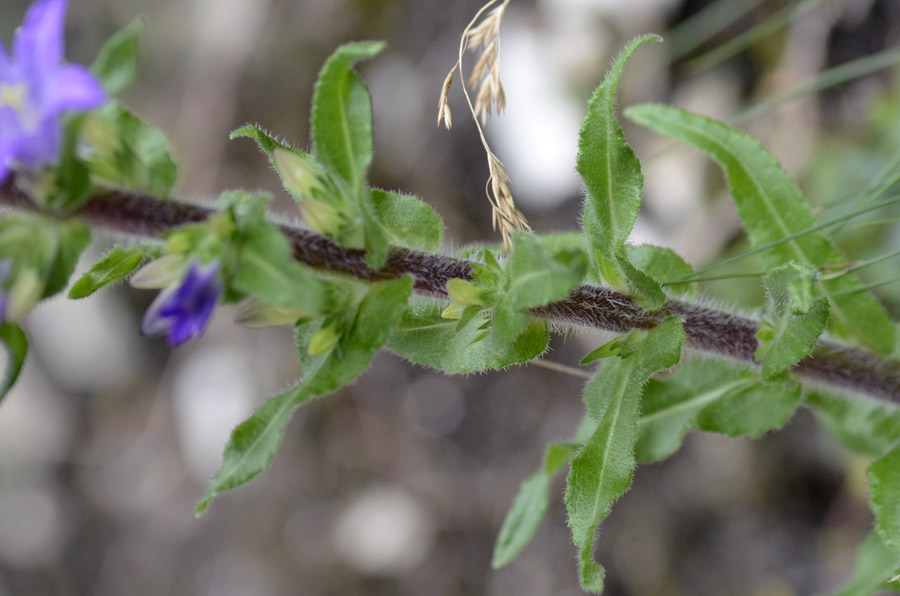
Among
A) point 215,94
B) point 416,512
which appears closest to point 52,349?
point 215,94

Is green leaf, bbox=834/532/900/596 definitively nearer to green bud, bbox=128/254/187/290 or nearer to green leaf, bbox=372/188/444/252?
green leaf, bbox=372/188/444/252

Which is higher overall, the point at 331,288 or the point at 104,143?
the point at 104,143

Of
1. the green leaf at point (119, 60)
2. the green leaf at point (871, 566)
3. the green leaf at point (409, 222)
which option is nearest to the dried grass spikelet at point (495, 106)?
the green leaf at point (409, 222)

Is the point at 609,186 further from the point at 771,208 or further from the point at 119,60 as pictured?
the point at 119,60

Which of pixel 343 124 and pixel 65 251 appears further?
pixel 343 124

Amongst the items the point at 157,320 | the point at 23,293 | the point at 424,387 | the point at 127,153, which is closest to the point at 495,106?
the point at 127,153

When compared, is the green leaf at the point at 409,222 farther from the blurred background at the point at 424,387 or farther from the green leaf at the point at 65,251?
the blurred background at the point at 424,387

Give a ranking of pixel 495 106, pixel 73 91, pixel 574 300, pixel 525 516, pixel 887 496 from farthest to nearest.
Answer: pixel 525 516 → pixel 887 496 → pixel 495 106 → pixel 574 300 → pixel 73 91

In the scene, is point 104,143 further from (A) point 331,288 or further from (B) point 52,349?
(B) point 52,349

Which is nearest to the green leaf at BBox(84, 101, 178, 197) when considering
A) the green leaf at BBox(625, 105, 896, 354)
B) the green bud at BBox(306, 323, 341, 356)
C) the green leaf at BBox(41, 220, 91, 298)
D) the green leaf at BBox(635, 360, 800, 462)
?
the green leaf at BBox(41, 220, 91, 298)
